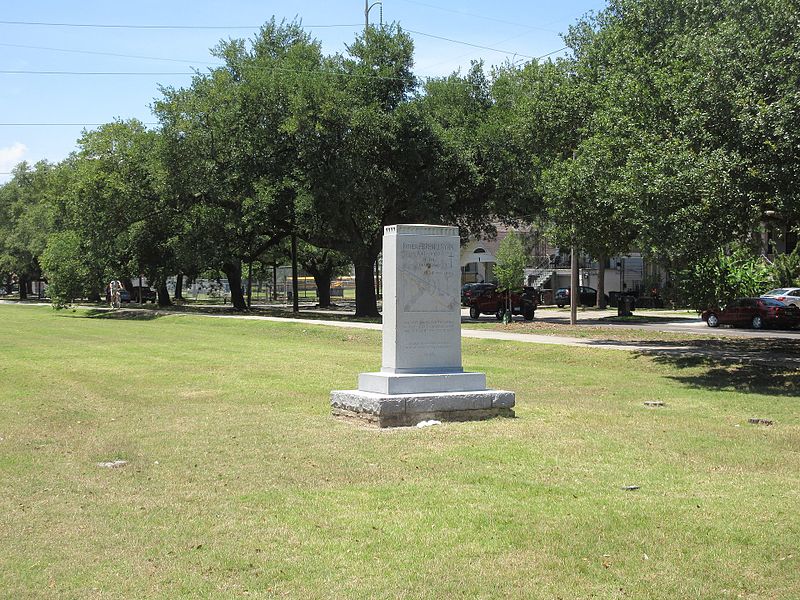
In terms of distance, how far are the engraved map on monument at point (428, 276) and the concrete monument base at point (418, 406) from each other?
47.3 inches

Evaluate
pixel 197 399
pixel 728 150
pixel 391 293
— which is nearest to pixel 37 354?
pixel 197 399

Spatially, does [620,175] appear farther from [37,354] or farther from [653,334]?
[37,354]

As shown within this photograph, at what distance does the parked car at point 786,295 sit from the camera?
35406 mm

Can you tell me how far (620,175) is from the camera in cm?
1755

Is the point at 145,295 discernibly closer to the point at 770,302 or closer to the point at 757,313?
the point at 757,313

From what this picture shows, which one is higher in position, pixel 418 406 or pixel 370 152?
pixel 370 152

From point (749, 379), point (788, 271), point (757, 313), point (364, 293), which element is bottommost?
point (749, 379)

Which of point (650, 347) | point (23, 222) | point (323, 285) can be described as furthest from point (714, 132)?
point (23, 222)

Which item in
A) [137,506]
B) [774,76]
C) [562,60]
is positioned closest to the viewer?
[137,506]

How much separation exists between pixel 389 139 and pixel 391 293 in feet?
86.4

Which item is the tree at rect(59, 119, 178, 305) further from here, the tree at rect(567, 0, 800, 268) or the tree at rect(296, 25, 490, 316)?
the tree at rect(567, 0, 800, 268)

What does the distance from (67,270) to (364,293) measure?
1727 centimetres

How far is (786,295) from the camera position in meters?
36.9

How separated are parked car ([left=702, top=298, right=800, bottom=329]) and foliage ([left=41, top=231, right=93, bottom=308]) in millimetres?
31349
